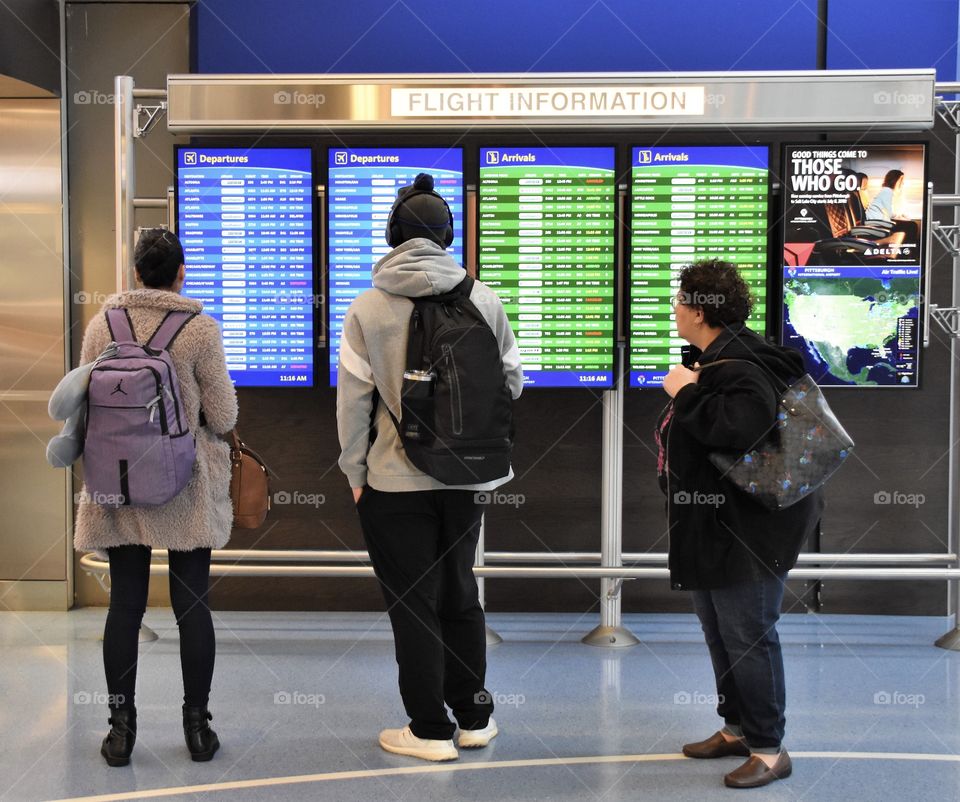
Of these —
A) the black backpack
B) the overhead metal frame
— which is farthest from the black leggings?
the overhead metal frame

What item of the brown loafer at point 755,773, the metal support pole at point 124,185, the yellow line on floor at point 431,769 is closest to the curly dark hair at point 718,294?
the brown loafer at point 755,773

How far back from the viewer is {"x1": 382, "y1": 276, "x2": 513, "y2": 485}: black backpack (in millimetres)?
3031

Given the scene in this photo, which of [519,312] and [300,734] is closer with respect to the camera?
[300,734]

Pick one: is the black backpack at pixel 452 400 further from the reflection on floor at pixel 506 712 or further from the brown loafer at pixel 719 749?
the brown loafer at pixel 719 749

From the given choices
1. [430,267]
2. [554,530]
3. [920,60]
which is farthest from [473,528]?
[920,60]

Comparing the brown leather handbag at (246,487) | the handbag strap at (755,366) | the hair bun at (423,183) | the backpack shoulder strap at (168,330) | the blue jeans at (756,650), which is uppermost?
the hair bun at (423,183)

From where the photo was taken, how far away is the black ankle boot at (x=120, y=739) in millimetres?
3215

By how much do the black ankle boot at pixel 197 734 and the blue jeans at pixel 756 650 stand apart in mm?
1625

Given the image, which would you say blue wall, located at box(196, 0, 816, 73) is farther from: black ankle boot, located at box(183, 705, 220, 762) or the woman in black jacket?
black ankle boot, located at box(183, 705, 220, 762)

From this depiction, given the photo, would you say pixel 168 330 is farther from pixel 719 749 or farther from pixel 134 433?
pixel 719 749

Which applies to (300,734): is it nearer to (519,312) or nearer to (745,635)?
(745,635)

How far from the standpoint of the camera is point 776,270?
4664 mm

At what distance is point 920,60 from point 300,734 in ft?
13.9

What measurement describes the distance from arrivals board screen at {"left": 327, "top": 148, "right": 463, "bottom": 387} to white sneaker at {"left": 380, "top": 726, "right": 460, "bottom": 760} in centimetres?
191
